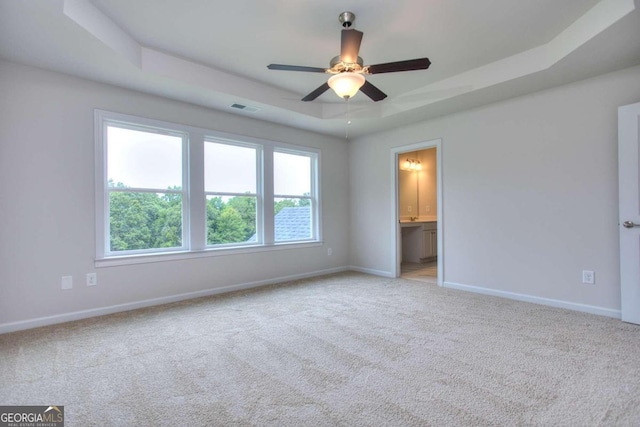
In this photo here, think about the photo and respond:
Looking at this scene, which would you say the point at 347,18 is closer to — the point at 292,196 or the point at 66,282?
the point at 292,196

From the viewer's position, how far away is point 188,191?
159 inches

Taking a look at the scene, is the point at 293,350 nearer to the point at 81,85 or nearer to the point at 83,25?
the point at 83,25

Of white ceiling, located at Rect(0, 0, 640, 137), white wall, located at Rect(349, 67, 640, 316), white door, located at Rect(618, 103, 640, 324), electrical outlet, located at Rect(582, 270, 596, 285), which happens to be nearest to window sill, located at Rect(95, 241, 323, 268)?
white ceiling, located at Rect(0, 0, 640, 137)

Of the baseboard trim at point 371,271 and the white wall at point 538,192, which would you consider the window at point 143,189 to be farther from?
the white wall at point 538,192

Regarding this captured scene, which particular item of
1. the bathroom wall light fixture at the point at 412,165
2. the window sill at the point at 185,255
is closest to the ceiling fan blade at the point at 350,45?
the window sill at the point at 185,255

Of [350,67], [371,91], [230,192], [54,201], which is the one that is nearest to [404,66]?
[350,67]

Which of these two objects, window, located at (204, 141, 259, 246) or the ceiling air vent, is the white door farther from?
Result: window, located at (204, 141, 259, 246)

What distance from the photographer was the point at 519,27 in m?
2.78

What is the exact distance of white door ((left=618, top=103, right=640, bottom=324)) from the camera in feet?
9.58

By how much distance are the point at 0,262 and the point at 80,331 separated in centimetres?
94

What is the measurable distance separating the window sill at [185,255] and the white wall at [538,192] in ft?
7.94

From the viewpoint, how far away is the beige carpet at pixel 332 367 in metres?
1.73

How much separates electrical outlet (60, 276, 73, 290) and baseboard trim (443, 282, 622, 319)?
4494 millimetres

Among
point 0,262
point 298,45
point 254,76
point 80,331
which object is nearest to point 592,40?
point 298,45
